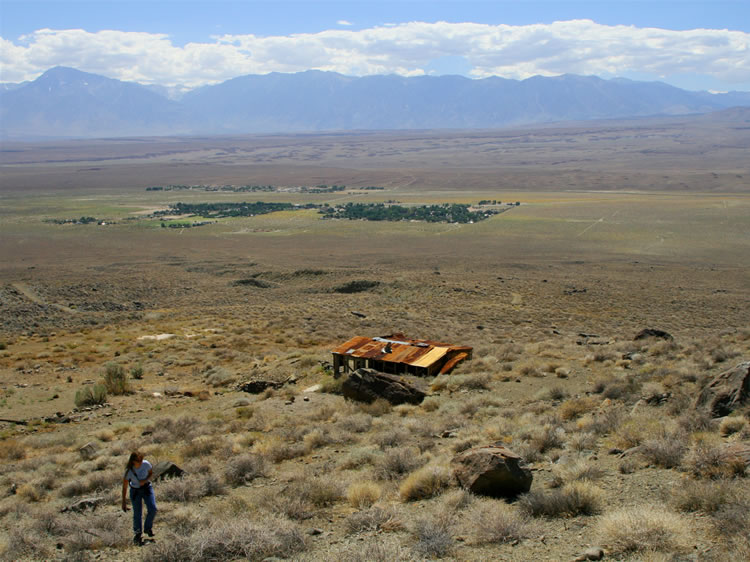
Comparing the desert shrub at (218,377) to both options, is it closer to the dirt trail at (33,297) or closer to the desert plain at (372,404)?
the desert plain at (372,404)

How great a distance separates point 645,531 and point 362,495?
3.39m

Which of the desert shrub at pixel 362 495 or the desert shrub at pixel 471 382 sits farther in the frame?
the desert shrub at pixel 471 382

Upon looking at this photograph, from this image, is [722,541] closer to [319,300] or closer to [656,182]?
[319,300]

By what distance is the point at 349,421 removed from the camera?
11.8 metres

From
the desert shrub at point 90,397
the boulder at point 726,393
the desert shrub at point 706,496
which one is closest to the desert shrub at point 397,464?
the desert shrub at point 706,496

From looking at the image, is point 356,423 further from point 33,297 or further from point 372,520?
point 33,297

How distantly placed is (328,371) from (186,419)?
5.70 meters

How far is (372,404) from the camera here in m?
13.2

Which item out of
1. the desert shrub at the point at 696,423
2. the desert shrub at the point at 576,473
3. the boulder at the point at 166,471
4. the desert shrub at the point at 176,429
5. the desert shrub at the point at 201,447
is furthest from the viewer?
the desert shrub at the point at 176,429

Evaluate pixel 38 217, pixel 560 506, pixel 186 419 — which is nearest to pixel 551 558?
pixel 560 506

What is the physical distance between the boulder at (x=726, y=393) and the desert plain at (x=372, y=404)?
0.88 feet

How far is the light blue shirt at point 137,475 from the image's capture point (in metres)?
7.33

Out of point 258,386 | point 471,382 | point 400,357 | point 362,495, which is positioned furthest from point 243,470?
point 400,357

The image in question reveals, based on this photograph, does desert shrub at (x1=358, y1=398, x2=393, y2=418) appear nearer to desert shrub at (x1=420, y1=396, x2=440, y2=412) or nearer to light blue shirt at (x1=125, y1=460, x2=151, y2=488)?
desert shrub at (x1=420, y1=396, x2=440, y2=412)
